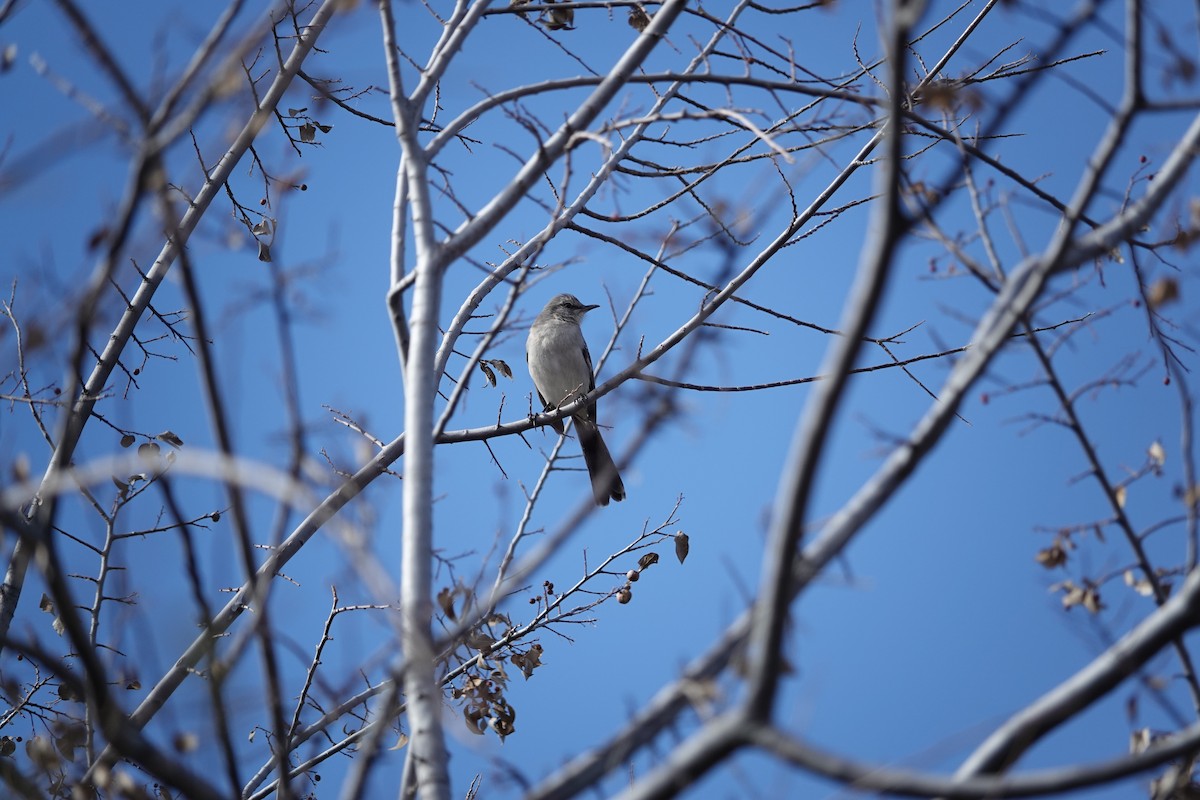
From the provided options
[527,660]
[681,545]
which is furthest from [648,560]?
[527,660]

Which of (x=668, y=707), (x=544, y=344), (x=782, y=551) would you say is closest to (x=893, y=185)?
(x=782, y=551)

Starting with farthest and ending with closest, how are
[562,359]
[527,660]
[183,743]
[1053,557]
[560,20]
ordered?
1. [562,359]
2. [527,660]
3. [560,20]
4. [1053,557]
5. [183,743]

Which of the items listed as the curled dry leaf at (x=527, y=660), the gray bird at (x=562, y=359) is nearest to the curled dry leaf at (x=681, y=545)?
the curled dry leaf at (x=527, y=660)

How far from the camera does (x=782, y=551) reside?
1859 mm

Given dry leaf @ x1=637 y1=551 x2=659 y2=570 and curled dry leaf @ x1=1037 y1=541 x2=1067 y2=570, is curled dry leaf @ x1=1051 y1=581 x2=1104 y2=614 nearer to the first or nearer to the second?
curled dry leaf @ x1=1037 y1=541 x2=1067 y2=570

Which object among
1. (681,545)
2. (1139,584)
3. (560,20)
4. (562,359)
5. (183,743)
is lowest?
(1139,584)

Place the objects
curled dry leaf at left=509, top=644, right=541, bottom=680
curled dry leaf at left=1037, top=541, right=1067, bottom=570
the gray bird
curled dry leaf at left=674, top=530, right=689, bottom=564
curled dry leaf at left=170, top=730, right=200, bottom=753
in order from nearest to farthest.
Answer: curled dry leaf at left=170, top=730, right=200, bottom=753, curled dry leaf at left=1037, top=541, right=1067, bottom=570, curled dry leaf at left=509, top=644, right=541, bottom=680, curled dry leaf at left=674, top=530, right=689, bottom=564, the gray bird

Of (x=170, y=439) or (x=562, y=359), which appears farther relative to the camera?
(x=562, y=359)

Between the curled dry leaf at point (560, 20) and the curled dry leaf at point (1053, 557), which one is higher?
the curled dry leaf at point (560, 20)

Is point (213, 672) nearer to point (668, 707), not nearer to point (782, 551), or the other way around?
point (668, 707)

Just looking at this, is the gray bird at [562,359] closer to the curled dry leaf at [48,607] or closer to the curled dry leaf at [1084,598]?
the curled dry leaf at [48,607]

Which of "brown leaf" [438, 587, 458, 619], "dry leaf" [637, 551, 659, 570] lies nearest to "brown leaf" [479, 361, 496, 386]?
"dry leaf" [637, 551, 659, 570]

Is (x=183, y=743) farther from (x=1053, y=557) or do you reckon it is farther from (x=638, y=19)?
(x=638, y=19)

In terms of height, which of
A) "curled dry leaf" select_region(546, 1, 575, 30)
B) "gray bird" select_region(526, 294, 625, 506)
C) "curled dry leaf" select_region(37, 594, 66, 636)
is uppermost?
"gray bird" select_region(526, 294, 625, 506)
